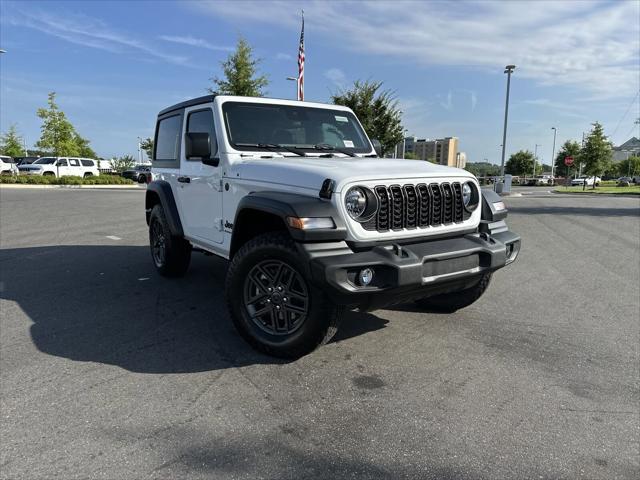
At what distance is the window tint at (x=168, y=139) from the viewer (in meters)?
5.19

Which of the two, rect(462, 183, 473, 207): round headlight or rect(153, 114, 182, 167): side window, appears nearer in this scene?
rect(462, 183, 473, 207): round headlight

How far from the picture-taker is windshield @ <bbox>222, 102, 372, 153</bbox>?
4.24 m

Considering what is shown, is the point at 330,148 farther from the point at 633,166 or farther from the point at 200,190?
the point at 633,166

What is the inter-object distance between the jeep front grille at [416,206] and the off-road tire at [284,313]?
0.54 m

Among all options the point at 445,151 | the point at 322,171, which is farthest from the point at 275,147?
the point at 445,151

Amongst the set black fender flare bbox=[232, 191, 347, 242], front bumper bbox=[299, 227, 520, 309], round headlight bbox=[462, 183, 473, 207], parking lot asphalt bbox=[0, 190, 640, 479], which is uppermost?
round headlight bbox=[462, 183, 473, 207]

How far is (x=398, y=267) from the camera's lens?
288 cm

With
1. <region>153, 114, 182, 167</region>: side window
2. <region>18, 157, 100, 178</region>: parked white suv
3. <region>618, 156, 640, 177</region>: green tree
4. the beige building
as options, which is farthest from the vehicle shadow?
<region>618, 156, 640, 177</region>: green tree

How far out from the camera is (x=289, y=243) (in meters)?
3.07

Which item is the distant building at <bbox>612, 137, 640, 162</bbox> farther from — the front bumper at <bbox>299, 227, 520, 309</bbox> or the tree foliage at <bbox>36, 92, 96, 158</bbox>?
the front bumper at <bbox>299, 227, 520, 309</bbox>

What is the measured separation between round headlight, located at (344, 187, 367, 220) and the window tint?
2.79 metres

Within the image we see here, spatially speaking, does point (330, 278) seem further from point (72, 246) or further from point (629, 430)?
point (72, 246)

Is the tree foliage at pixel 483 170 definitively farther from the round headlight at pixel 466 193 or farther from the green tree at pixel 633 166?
the round headlight at pixel 466 193

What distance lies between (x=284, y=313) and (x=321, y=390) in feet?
1.97
